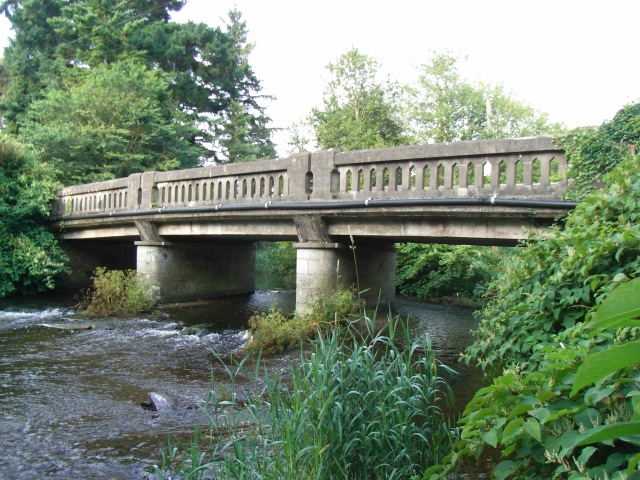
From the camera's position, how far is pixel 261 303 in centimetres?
1459

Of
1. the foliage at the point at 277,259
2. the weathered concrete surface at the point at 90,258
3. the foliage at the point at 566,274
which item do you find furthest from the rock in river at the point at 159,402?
the foliage at the point at 277,259

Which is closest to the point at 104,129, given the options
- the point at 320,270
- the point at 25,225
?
the point at 25,225

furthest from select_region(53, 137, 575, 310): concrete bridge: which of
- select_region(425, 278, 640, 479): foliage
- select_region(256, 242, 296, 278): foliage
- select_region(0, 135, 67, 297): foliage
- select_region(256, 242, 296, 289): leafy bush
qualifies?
select_region(256, 242, 296, 278): foliage

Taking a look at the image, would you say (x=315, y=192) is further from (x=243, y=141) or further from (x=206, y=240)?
(x=243, y=141)

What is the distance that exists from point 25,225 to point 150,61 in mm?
15830

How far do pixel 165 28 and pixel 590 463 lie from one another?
104 feet

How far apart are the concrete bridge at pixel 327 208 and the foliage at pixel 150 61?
892cm

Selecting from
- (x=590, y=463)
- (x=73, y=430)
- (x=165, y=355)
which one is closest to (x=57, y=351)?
(x=165, y=355)

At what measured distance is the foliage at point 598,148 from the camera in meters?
6.09

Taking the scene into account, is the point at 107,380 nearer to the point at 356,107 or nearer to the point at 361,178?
the point at 361,178

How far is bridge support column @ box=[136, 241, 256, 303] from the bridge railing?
1329mm

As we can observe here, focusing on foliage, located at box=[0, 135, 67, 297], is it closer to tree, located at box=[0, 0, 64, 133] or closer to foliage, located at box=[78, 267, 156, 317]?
foliage, located at box=[78, 267, 156, 317]

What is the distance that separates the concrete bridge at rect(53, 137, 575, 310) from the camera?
7.16 m

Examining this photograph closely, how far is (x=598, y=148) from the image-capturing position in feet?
20.7
